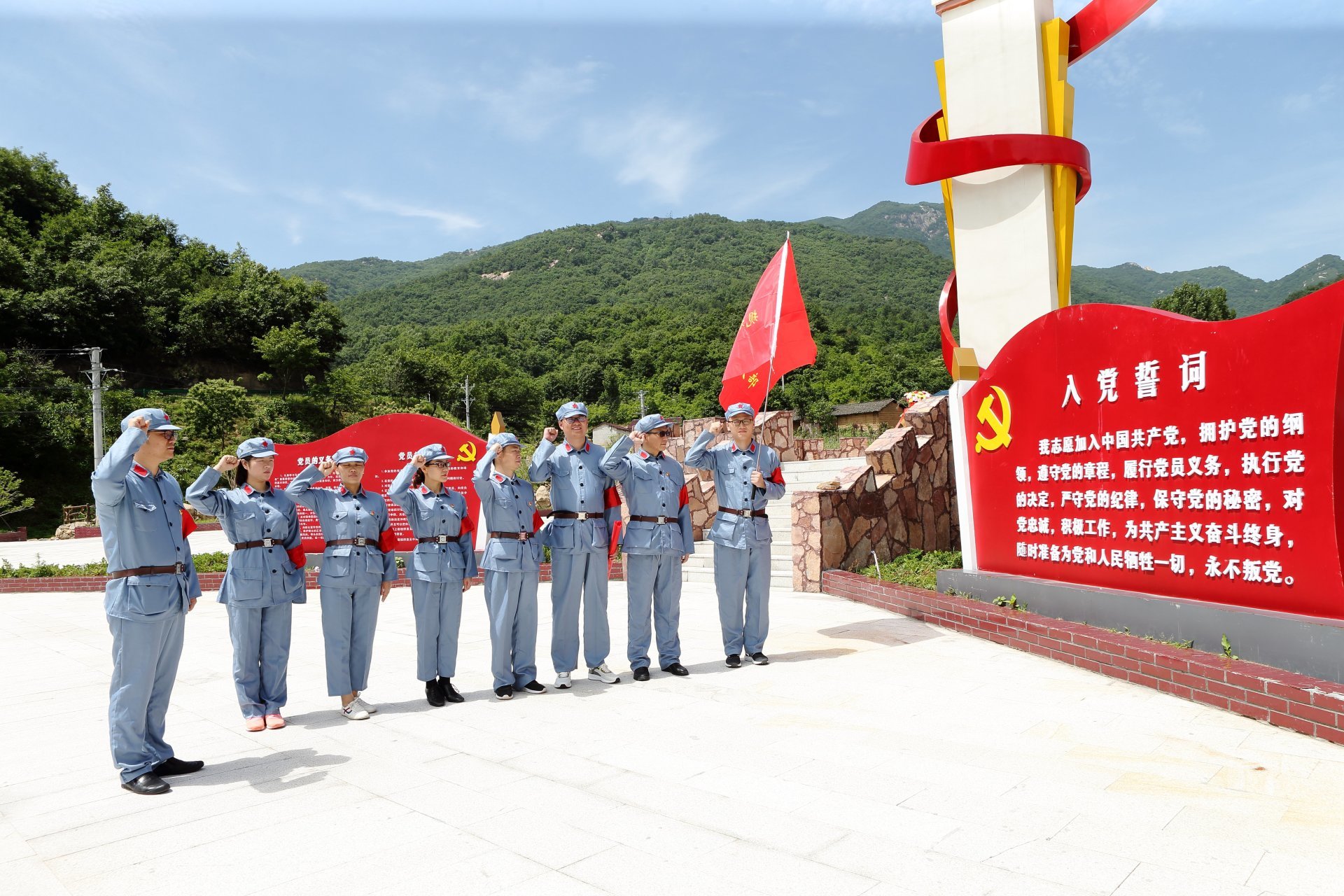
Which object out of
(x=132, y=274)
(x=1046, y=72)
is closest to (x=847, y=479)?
(x=1046, y=72)

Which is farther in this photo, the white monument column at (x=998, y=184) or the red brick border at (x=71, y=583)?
the red brick border at (x=71, y=583)

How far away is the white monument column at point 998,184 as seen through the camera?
6398 mm

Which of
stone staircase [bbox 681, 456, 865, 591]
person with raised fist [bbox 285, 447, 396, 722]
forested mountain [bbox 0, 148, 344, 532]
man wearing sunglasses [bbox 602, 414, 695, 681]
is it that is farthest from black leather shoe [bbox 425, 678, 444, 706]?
forested mountain [bbox 0, 148, 344, 532]

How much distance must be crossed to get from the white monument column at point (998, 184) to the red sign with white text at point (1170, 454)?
28.9 inches

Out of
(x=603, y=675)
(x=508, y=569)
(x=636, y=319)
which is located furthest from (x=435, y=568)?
(x=636, y=319)

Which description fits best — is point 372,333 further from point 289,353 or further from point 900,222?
point 900,222

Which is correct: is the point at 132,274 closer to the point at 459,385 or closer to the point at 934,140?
the point at 459,385

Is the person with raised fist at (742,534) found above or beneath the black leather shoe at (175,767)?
above

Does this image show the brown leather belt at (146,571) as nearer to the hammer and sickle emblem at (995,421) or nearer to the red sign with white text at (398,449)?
the hammer and sickle emblem at (995,421)

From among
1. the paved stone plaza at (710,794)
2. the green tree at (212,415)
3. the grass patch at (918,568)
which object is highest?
the green tree at (212,415)

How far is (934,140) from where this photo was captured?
7473mm

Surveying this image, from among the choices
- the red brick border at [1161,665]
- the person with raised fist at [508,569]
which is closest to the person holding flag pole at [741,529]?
the person with raised fist at [508,569]

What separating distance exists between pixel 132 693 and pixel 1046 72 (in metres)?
6.99

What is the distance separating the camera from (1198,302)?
44.1 meters
